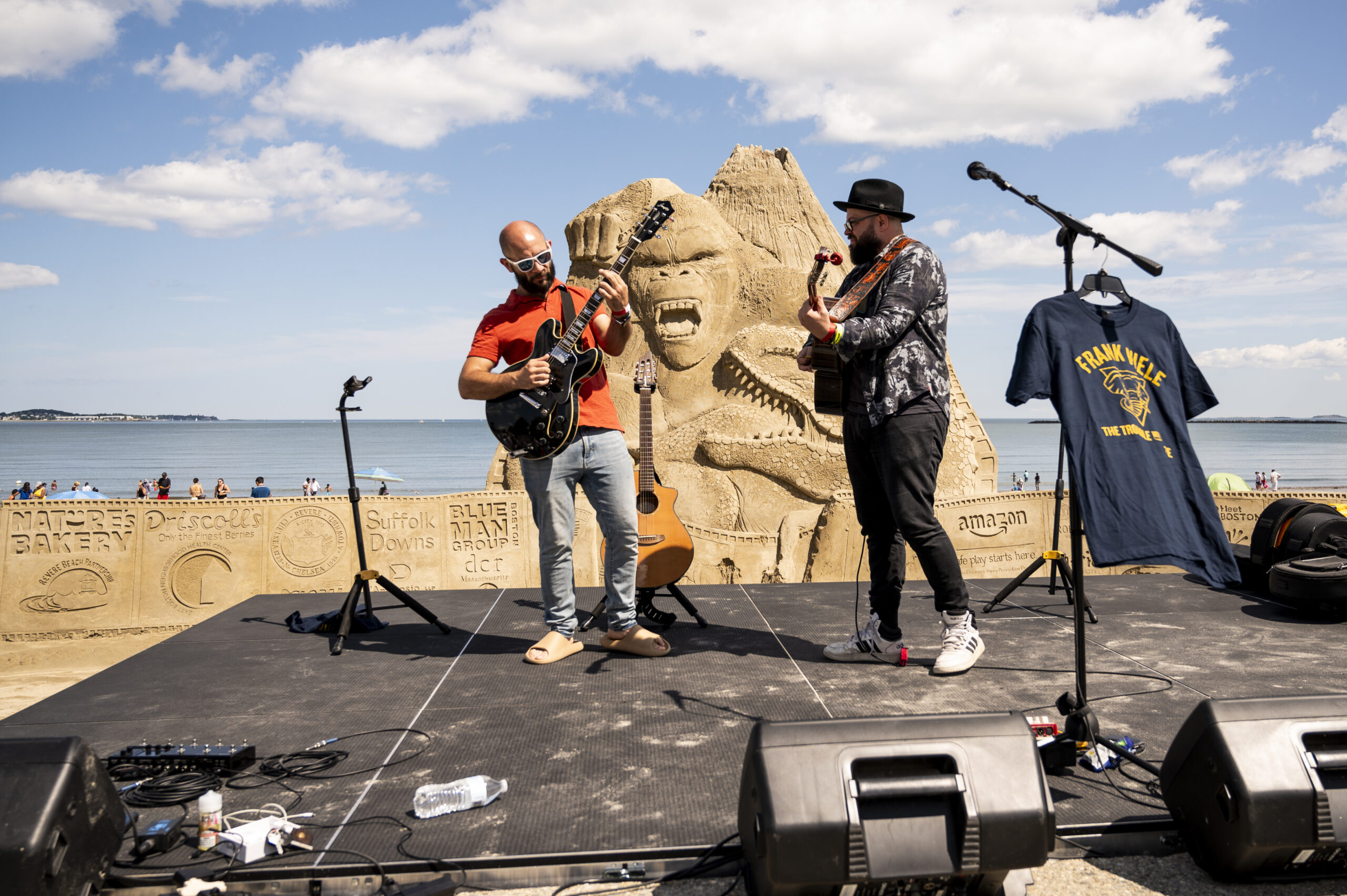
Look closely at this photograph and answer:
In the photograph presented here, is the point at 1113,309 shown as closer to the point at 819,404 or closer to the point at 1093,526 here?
the point at 1093,526

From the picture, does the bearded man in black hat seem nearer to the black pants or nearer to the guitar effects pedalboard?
the black pants

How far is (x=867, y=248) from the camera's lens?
355cm

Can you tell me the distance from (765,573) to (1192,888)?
912cm

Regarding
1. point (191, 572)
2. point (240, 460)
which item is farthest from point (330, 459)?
point (191, 572)

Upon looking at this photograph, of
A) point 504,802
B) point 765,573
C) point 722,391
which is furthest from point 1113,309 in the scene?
point 722,391

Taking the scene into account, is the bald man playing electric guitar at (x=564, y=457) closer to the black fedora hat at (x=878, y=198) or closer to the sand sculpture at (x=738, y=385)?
the black fedora hat at (x=878, y=198)

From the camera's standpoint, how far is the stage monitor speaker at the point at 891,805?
1.71 meters

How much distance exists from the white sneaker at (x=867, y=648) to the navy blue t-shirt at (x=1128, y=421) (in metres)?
1.24

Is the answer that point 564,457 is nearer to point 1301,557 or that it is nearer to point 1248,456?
point 1301,557

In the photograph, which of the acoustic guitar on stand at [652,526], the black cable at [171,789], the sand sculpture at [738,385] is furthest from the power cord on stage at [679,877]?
the sand sculpture at [738,385]

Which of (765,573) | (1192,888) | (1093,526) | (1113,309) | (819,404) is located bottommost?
(765,573)

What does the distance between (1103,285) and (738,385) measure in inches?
367

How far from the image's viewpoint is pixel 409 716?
313cm

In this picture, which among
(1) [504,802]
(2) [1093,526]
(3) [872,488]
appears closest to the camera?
(1) [504,802]
